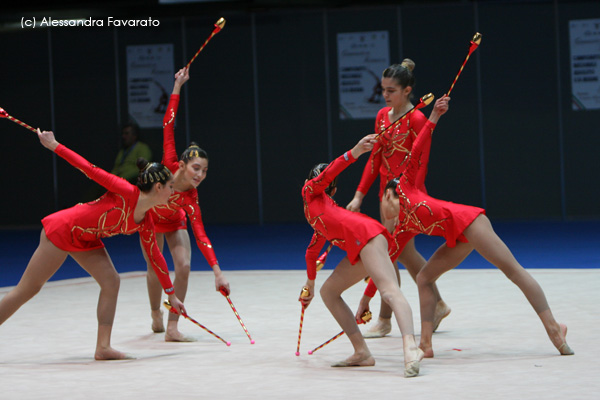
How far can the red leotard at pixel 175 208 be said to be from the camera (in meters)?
5.39

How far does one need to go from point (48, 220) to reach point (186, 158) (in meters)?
1.01

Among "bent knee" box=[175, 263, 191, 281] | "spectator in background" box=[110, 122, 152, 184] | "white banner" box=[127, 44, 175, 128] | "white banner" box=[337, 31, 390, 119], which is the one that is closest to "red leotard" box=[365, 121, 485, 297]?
"bent knee" box=[175, 263, 191, 281]

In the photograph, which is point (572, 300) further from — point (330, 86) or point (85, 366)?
point (330, 86)

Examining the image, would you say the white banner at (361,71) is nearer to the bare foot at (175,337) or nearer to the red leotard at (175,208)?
the red leotard at (175,208)

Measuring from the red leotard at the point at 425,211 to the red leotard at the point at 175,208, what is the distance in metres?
1.28

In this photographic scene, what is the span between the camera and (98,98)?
1456cm

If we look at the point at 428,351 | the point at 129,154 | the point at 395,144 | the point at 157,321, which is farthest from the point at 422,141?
the point at 129,154

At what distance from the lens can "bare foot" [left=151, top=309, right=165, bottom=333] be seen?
5805mm

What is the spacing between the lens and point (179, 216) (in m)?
5.79

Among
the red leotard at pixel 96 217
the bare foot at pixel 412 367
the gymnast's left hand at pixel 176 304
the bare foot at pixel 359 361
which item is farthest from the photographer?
the gymnast's left hand at pixel 176 304

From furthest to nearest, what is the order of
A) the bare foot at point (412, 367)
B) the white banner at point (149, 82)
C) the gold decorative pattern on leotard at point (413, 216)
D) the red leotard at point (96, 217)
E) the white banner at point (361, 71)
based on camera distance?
the white banner at point (149, 82) < the white banner at point (361, 71) < the red leotard at point (96, 217) < the gold decorative pattern on leotard at point (413, 216) < the bare foot at point (412, 367)

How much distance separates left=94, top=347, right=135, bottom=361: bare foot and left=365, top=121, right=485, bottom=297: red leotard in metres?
1.71

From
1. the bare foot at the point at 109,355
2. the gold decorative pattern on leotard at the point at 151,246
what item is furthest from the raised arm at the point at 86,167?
the bare foot at the point at 109,355

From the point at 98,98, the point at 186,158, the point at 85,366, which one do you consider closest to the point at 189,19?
the point at 98,98
